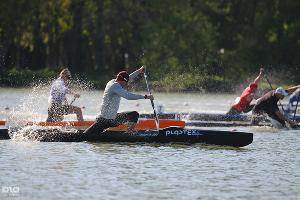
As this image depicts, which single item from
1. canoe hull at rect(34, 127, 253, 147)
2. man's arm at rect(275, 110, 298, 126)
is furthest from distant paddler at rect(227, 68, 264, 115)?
canoe hull at rect(34, 127, 253, 147)

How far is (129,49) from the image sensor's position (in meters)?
82.1

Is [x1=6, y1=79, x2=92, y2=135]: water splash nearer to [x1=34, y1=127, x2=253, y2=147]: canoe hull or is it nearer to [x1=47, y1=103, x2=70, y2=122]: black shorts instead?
[x1=47, y1=103, x2=70, y2=122]: black shorts

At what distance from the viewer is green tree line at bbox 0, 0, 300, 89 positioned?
75.4 m

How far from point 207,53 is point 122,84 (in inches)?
2039

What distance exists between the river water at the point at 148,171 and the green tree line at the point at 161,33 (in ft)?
153

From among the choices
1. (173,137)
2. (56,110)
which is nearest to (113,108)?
(173,137)

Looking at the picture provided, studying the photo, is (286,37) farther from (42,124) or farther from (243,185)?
(243,185)

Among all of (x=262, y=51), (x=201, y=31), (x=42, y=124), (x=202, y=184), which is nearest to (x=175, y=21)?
(x=201, y=31)

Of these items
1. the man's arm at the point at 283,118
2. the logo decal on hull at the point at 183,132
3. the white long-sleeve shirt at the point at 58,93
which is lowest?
the logo decal on hull at the point at 183,132

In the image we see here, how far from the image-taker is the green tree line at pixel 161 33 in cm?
7544

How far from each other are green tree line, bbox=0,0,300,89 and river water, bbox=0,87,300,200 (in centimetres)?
4676

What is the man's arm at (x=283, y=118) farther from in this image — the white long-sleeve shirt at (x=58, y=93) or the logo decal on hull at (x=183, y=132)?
the white long-sleeve shirt at (x=58, y=93)

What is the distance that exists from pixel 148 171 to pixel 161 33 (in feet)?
183

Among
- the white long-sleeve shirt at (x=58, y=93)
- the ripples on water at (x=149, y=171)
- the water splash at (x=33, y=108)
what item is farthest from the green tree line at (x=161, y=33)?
the ripples on water at (x=149, y=171)
